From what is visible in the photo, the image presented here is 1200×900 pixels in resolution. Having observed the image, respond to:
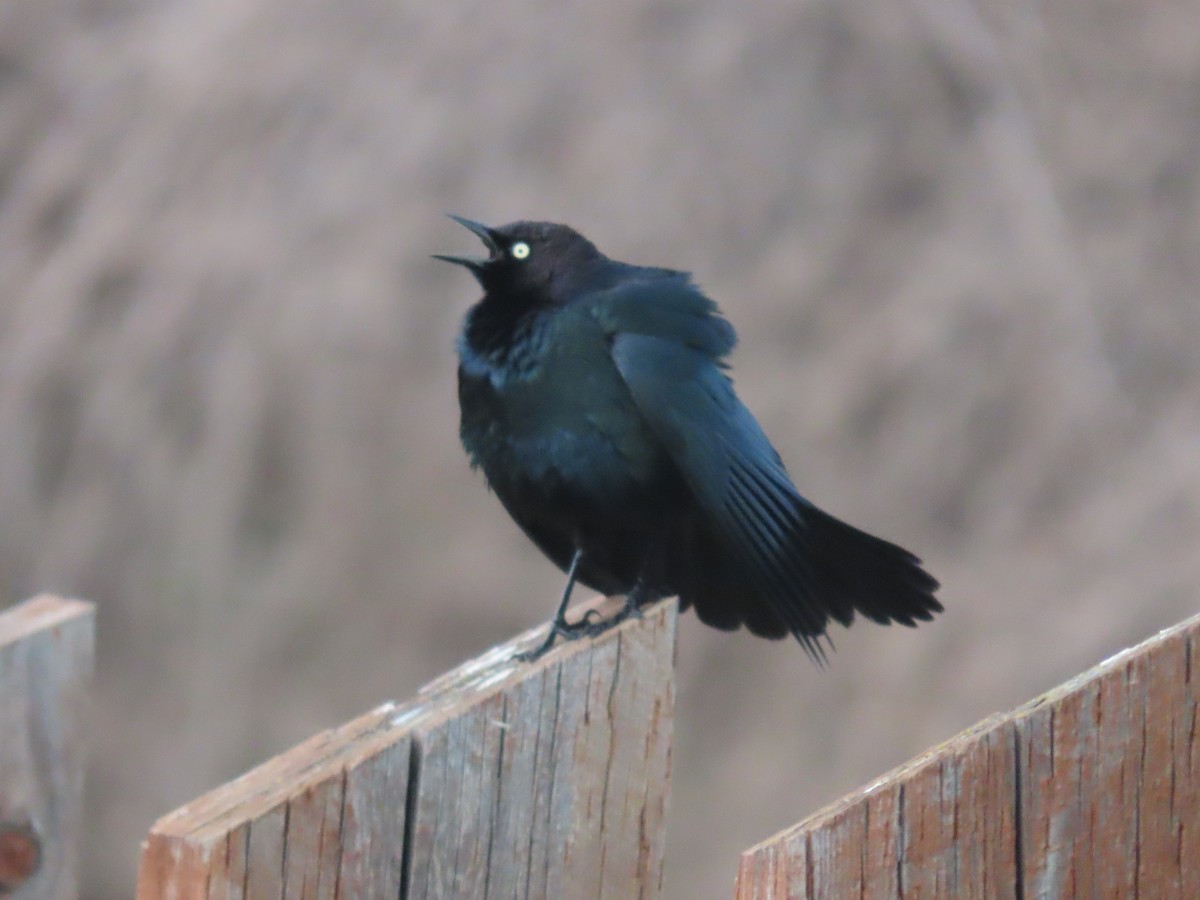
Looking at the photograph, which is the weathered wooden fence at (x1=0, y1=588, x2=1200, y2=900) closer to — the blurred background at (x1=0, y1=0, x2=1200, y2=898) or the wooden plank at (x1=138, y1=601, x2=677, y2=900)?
the wooden plank at (x1=138, y1=601, x2=677, y2=900)

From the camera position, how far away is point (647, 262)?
5859mm

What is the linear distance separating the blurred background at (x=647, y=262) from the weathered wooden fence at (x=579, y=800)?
12.3ft

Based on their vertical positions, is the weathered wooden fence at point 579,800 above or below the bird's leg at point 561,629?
below

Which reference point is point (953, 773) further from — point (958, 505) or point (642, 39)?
point (642, 39)

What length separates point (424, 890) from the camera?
1646 millimetres

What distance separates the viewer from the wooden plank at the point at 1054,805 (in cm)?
146

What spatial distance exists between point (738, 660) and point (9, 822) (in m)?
4.09

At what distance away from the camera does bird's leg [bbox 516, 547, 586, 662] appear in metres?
1.99

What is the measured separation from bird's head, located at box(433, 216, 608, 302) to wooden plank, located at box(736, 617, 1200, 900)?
6.33ft

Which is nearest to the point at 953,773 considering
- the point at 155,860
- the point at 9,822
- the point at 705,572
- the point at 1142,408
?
the point at 155,860

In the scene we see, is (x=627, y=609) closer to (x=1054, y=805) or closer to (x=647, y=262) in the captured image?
(x=1054, y=805)

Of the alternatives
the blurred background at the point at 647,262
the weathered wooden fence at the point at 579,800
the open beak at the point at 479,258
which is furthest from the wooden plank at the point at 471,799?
the blurred background at the point at 647,262

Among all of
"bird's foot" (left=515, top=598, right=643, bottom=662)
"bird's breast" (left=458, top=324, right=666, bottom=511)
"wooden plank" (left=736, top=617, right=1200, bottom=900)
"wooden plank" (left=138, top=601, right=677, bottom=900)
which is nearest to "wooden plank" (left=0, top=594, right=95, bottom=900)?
"wooden plank" (left=138, top=601, right=677, bottom=900)

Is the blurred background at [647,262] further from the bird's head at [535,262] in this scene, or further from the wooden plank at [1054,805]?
the wooden plank at [1054,805]
